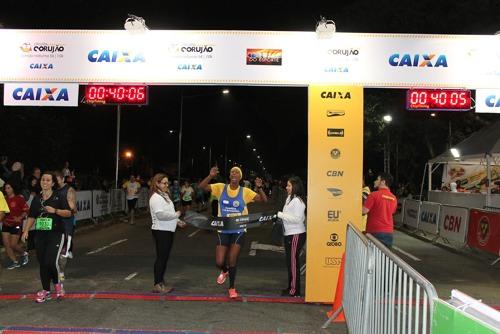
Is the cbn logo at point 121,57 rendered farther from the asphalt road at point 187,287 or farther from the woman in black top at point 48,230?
the asphalt road at point 187,287

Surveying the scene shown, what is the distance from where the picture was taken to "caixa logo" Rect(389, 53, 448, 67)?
26.0 feet

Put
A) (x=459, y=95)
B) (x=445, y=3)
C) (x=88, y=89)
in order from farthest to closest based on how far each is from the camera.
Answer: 1. (x=445, y=3)
2. (x=88, y=89)
3. (x=459, y=95)

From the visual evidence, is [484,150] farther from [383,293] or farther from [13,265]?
[383,293]

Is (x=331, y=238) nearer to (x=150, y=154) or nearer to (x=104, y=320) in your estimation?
(x=104, y=320)

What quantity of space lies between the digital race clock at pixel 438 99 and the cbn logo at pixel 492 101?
0.43 metres

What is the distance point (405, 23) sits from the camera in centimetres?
2623

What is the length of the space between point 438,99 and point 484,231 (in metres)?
6.30

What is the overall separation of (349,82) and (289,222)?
6.98 feet

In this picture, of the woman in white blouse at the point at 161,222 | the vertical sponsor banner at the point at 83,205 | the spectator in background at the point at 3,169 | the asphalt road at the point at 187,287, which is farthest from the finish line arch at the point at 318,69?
the vertical sponsor banner at the point at 83,205

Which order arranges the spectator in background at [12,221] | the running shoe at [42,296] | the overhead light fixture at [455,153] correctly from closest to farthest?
1. the running shoe at [42,296]
2. the spectator in background at [12,221]
3. the overhead light fixture at [455,153]

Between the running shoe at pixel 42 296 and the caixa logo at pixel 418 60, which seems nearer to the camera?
the running shoe at pixel 42 296

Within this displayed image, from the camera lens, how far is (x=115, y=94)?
9359mm

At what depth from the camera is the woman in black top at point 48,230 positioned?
24.2ft

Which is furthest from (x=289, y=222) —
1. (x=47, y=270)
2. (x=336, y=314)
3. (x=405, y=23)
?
(x=405, y=23)
